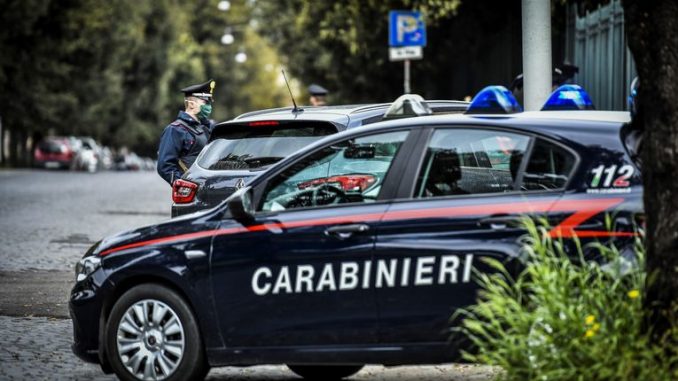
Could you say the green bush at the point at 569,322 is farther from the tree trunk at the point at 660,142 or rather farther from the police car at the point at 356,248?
the police car at the point at 356,248

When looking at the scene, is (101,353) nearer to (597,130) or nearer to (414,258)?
(414,258)

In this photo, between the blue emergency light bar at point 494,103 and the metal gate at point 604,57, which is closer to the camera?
the blue emergency light bar at point 494,103

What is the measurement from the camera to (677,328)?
5.65m

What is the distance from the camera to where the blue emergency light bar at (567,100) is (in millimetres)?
7650

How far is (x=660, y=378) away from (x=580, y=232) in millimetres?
989

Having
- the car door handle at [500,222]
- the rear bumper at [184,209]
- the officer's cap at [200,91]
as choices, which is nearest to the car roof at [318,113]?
the rear bumper at [184,209]

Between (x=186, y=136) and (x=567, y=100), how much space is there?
5.42 m

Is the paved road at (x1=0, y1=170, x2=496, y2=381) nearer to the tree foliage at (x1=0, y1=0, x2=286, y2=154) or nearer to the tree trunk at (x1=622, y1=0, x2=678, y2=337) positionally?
the tree trunk at (x1=622, y1=0, x2=678, y2=337)

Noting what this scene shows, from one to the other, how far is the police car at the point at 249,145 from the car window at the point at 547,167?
3.93 metres

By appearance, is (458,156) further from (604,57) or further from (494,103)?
(604,57)

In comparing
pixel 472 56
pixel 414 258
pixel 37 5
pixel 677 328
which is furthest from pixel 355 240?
pixel 37 5

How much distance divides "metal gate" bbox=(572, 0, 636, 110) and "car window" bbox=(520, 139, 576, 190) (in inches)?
373

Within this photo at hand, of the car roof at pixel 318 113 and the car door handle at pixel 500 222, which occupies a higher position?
the car roof at pixel 318 113

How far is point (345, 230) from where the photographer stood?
6750 millimetres
